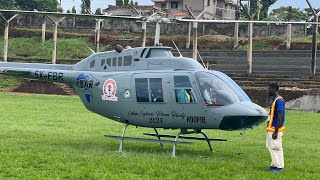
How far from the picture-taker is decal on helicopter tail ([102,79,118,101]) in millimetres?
14334

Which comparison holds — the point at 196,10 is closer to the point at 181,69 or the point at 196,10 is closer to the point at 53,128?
the point at 53,128

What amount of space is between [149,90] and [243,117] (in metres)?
2.54

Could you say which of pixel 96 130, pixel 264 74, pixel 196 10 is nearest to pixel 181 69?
pixel 96 130

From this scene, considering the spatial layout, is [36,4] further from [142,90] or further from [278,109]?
[278,109]

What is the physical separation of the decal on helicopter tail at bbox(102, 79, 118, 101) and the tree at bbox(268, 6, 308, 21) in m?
55.6

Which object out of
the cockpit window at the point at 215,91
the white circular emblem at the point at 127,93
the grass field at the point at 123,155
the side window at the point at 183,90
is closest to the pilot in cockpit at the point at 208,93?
the cockpit window at the point at 215,91

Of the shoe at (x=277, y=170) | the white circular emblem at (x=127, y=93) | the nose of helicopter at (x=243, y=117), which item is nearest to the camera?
the shoe at (x=277, y=170)

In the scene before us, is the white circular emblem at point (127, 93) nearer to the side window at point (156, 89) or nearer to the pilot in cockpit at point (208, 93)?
the side window at point (156, 89)

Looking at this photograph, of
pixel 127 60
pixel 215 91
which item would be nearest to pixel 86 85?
pixel 127 60

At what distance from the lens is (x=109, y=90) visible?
570 inches

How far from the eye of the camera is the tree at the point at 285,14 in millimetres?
71188

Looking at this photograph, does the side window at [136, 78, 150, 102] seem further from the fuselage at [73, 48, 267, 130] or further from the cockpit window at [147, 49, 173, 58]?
the cockpit window at [147, 49, 173, 58]

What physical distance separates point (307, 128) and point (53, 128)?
9.79 meters

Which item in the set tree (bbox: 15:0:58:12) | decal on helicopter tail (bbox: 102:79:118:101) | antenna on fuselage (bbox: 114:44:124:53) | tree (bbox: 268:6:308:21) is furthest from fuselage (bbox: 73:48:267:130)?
tree (bbox: 15:0:58:12)
